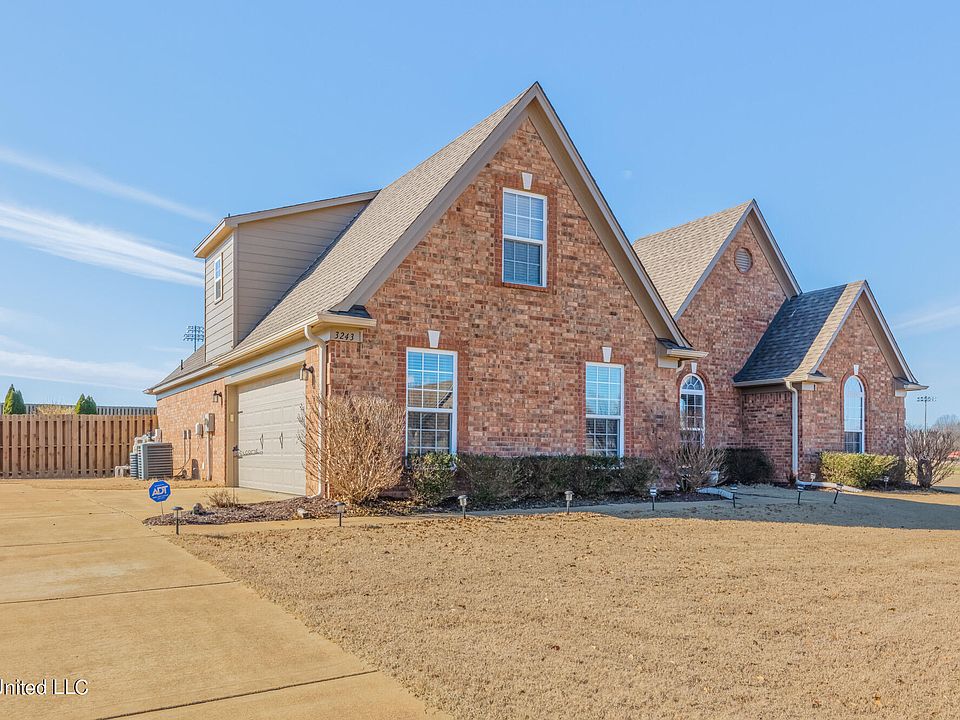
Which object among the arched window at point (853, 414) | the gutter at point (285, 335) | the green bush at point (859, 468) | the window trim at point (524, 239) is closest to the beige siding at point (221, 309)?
the gutter at point (285, 335)

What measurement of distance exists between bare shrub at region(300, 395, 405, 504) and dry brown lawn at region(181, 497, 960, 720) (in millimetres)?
1691

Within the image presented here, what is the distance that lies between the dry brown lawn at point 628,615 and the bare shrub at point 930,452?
12428mm

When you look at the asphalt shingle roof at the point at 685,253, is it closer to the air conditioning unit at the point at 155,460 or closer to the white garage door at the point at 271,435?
the white garage door at the point at 271,435

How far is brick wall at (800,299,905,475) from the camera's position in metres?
21.1

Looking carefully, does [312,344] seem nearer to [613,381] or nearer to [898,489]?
[613,381]

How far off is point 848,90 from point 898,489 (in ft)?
37.6

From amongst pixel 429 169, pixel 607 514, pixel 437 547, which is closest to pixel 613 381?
pixel 607 514

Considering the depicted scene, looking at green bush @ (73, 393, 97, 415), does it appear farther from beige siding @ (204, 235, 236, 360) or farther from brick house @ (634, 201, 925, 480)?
brick house @ (634, 201, 925, 480)

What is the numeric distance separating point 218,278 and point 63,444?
9126 mm

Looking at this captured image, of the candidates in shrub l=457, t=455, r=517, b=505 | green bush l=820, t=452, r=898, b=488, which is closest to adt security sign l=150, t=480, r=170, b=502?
shrub l=457, t=455, r=517, b=505

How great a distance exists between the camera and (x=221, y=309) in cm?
1911

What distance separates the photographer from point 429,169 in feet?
→ 55.7

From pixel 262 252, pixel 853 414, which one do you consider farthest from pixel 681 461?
pixel 262 252

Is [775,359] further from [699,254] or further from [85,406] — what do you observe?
[85,406]
